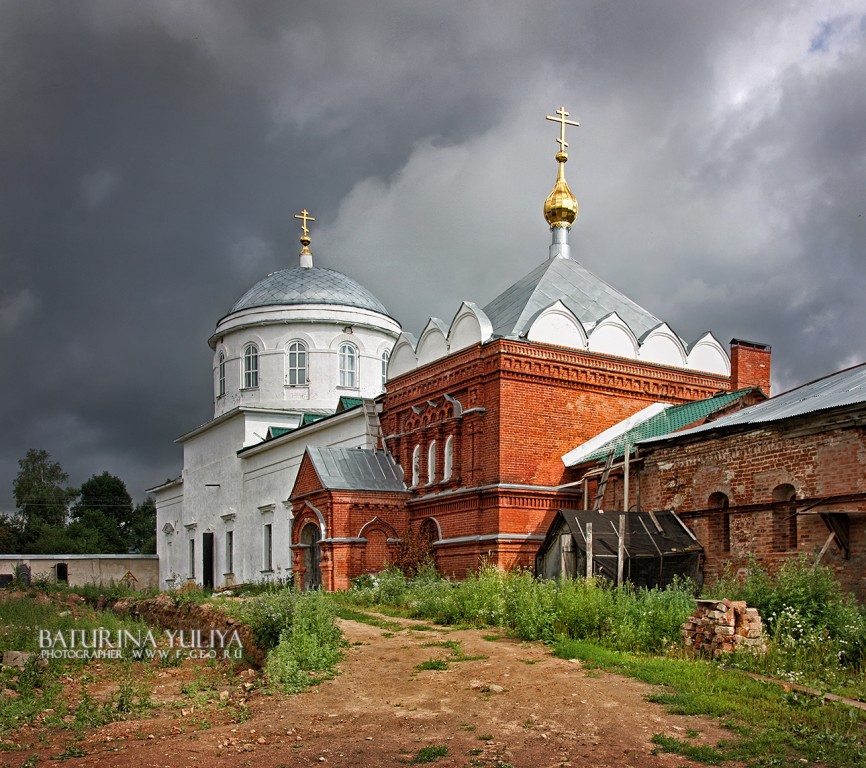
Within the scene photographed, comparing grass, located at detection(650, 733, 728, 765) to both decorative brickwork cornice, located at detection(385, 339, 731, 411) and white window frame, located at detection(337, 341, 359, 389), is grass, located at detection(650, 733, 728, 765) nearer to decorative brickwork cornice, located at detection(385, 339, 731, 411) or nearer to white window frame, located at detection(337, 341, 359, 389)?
decorative brickwork cornice, located at detection(385, 339, 731, 411)

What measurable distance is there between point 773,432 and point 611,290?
8.70m

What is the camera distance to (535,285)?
2142cm

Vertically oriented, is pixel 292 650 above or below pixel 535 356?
below

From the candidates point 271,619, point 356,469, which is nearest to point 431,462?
point 356,469

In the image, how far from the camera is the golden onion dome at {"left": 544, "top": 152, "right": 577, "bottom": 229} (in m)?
23.2

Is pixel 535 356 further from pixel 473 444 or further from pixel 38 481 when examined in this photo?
pixel 38 481

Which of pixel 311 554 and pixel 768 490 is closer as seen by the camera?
pixel 768 490

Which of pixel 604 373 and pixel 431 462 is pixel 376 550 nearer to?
pixel 431 462

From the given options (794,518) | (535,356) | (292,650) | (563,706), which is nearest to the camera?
(563,706)

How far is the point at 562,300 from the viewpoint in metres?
20.7

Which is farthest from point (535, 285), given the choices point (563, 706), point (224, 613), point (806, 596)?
point (563, 706)

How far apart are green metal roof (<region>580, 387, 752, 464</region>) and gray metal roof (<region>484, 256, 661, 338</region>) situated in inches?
100

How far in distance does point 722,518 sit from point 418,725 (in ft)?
27.7

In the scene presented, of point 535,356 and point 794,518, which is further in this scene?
point 535,356
